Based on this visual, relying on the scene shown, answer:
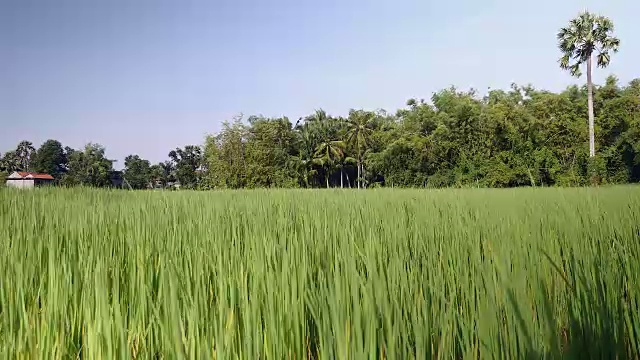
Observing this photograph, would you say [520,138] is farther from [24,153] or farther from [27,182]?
[24,153]

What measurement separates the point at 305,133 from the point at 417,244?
135 ft

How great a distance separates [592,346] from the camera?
0.68 m

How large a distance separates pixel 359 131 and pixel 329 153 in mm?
4093

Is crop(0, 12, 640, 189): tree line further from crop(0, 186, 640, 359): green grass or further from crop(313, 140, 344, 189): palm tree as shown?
crop(0, 186, 640, 359): green grass

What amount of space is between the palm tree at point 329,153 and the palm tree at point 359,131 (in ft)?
5.14

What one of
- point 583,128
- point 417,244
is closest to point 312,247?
point 417,244

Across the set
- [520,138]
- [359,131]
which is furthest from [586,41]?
[359,131]

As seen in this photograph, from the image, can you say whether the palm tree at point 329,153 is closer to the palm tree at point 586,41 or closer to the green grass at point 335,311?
the palm tree at point 586,41

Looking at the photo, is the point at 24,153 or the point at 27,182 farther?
the point at 24,153

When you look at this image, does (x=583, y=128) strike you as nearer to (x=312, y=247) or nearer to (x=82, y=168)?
(x=312, y=247)

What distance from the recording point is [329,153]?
139ft

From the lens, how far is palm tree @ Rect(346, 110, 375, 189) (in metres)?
41.3

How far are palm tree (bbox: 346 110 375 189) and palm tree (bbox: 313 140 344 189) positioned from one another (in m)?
1.57

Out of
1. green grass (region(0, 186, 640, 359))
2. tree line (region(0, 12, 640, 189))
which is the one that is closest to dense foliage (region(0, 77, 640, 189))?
A: tree line (region(0, 12, 640, 189))
